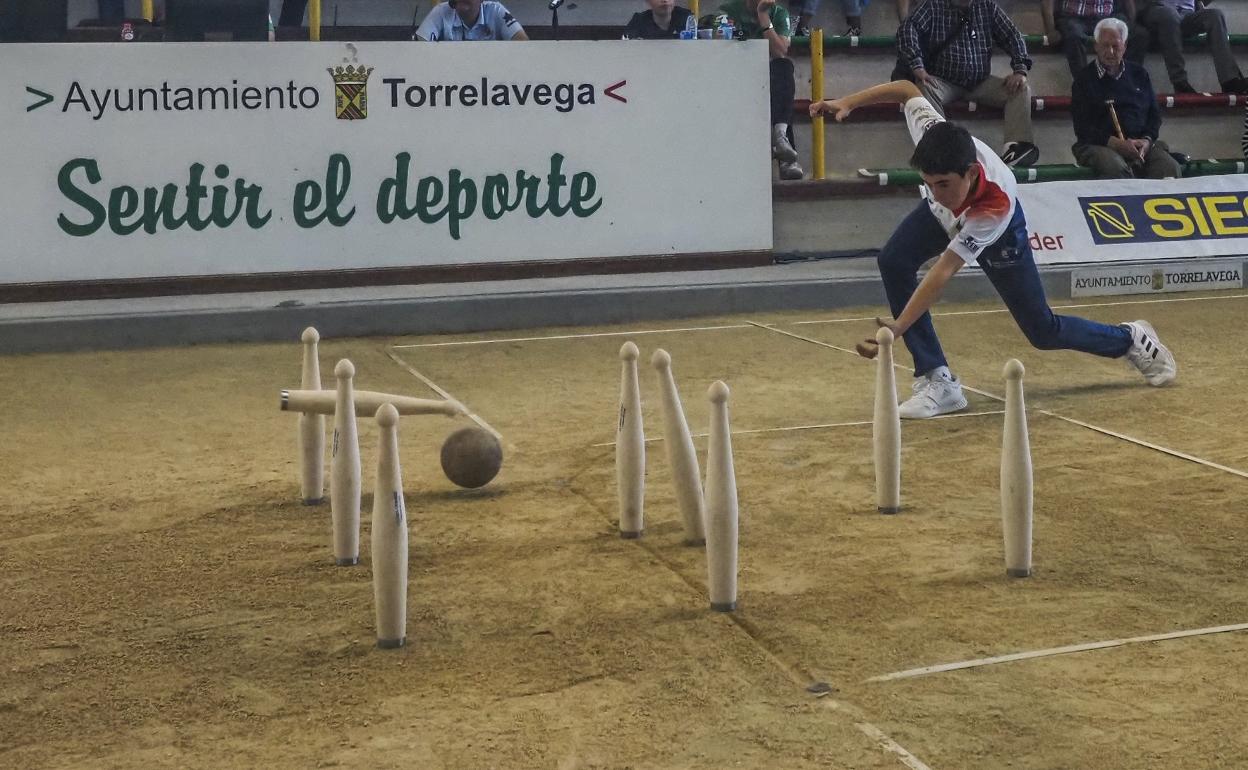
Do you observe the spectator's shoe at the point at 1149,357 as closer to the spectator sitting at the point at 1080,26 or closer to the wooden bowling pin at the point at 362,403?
the wooden bowling pin at the point at 362,403

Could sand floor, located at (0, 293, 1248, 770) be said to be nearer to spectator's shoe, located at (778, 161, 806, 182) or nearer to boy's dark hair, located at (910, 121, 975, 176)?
boy's dark hair, located at (910, 121, 975, 176)

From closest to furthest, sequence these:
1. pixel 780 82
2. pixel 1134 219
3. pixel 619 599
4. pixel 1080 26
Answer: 1. pixel 619 599
2. pixel 1134 219
3. pixel 780 82
4. pixel 1080 26

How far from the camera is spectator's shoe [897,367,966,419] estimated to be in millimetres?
7238

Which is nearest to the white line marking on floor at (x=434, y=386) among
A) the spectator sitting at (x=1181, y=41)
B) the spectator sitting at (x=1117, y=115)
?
the spectator sitting at (x=1117, y=115)

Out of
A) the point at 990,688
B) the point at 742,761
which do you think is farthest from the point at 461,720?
the point at 990,688

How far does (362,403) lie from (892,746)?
2.89 meters

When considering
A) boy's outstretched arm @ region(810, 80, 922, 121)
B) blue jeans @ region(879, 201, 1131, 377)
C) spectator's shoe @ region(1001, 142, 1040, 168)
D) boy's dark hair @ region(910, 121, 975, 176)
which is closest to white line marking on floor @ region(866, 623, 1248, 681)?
boy's dark hair @ region(910, 121, 975, 176)

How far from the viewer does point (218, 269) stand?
34.7 feet

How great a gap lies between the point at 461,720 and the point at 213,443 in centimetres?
368

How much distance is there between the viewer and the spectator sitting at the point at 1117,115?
41.4ft

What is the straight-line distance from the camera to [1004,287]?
7457mm

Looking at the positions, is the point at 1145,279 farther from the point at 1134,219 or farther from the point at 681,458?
the point at 681,458

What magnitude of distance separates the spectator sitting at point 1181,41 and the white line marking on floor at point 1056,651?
11250 mm

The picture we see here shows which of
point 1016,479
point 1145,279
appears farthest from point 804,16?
point 1016,479
